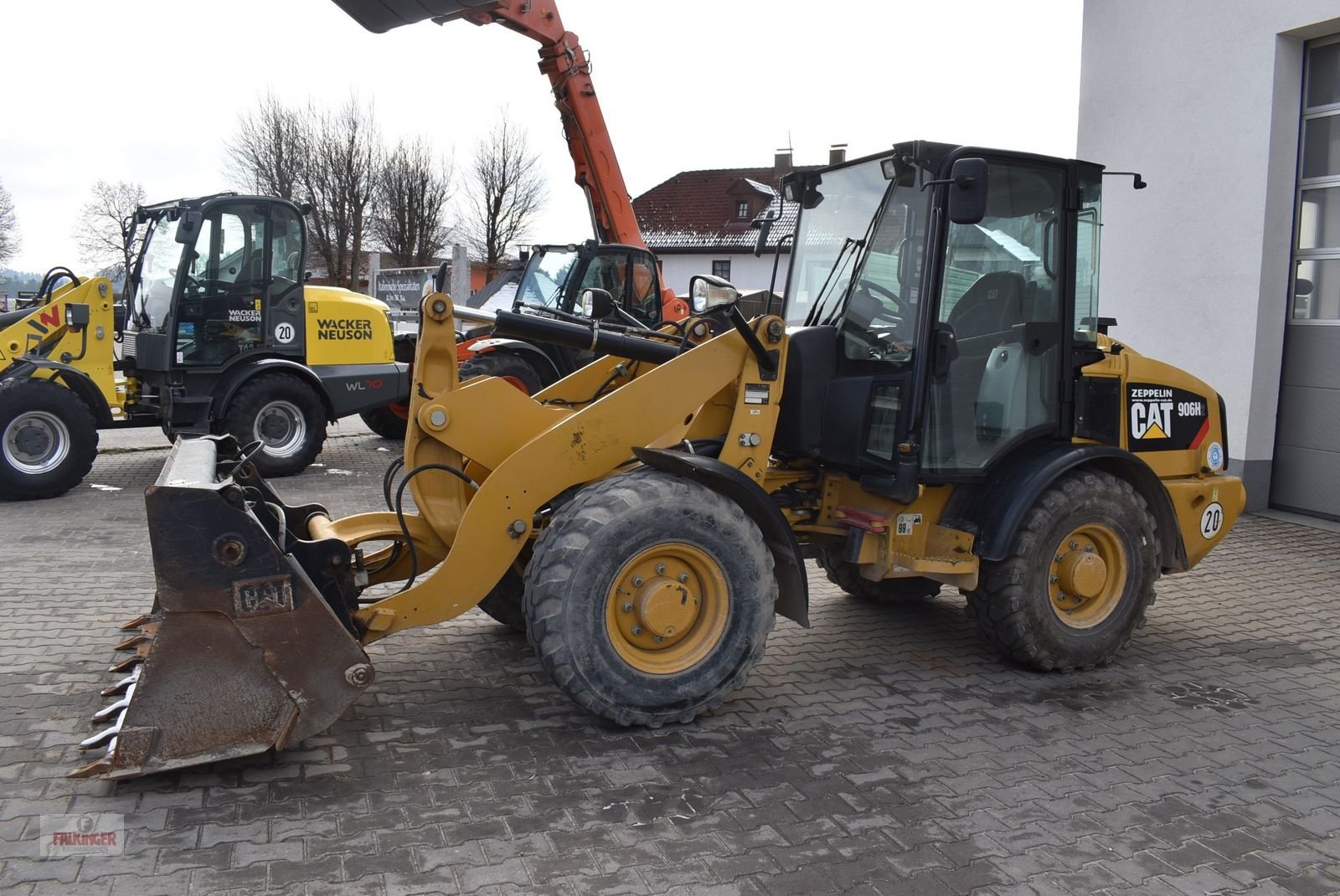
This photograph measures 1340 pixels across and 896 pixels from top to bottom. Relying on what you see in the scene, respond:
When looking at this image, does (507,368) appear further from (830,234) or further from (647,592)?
(647,592)

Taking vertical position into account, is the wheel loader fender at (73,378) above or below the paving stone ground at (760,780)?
above

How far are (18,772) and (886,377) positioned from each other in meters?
3.87

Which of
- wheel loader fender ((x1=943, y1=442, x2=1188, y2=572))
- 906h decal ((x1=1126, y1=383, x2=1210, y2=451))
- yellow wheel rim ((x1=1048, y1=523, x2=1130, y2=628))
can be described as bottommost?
yellow wheel rim ((x1=1048, y1=523, x2=1130, y2=628))

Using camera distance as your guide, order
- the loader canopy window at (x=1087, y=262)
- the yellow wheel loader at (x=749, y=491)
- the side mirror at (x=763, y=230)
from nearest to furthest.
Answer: the yellow wheel loader at (x=749, y=491)
the loader canopy window at (x=1087, y=262)
the side mirror at (x=763, y=230)

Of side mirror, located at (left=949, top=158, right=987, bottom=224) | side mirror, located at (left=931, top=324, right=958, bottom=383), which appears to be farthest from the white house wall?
side mirror, located at (left=949, top=158, right=987, bottom=224)

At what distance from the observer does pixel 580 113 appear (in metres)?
13.7

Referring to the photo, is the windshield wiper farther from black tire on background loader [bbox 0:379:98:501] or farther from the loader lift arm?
the loader lift arm

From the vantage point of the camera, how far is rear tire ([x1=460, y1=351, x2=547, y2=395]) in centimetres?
1141

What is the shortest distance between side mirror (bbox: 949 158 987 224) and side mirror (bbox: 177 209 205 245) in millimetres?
8082

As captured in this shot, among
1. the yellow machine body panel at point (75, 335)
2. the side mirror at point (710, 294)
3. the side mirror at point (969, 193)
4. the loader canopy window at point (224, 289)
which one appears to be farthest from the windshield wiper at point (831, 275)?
the yellow machine body panel at point (75, 335)

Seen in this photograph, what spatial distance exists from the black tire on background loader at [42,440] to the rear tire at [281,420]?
131cm

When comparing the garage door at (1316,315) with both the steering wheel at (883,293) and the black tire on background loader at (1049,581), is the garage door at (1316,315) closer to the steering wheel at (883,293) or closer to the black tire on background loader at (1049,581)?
the black tire on background loader at (1049,581)

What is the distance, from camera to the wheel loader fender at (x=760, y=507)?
4445mm

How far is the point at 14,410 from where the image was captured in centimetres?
926
